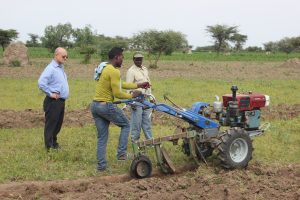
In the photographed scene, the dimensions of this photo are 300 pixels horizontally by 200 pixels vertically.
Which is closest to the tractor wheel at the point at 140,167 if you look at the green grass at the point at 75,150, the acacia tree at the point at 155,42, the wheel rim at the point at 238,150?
the green grass at the point at 75,150

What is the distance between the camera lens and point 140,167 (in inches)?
257

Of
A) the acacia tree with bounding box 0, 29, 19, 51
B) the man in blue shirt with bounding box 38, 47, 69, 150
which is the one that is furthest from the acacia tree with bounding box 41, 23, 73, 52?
the man in blue shirt with bounding box 38, 47, 69, 150

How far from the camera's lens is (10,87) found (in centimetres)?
1792

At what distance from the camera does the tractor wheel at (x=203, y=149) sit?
7046 millimetres

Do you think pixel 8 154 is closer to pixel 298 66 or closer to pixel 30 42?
pixel 298 66

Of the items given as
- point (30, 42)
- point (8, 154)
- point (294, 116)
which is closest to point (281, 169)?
point (8, 154)

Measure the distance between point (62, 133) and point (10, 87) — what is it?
8935 millimetres

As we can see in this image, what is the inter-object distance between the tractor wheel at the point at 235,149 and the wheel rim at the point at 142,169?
110 cm

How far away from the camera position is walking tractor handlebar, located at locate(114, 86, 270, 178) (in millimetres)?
6629

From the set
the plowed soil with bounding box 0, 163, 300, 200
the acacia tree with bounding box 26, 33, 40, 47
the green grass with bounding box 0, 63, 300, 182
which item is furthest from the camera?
the acacia tree with bounding box 26, 33, 40, 47

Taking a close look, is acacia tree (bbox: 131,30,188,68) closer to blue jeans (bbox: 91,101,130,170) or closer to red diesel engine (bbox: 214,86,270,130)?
red diesel engine (bbox: 214,86,270,130)

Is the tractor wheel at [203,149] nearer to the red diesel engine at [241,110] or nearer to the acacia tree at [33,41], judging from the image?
the red diesel engine at [241,110]

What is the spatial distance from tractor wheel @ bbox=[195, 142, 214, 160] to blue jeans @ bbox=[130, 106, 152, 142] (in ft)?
4.66

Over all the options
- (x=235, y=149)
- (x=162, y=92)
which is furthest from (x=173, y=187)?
(x=162, y=92)
